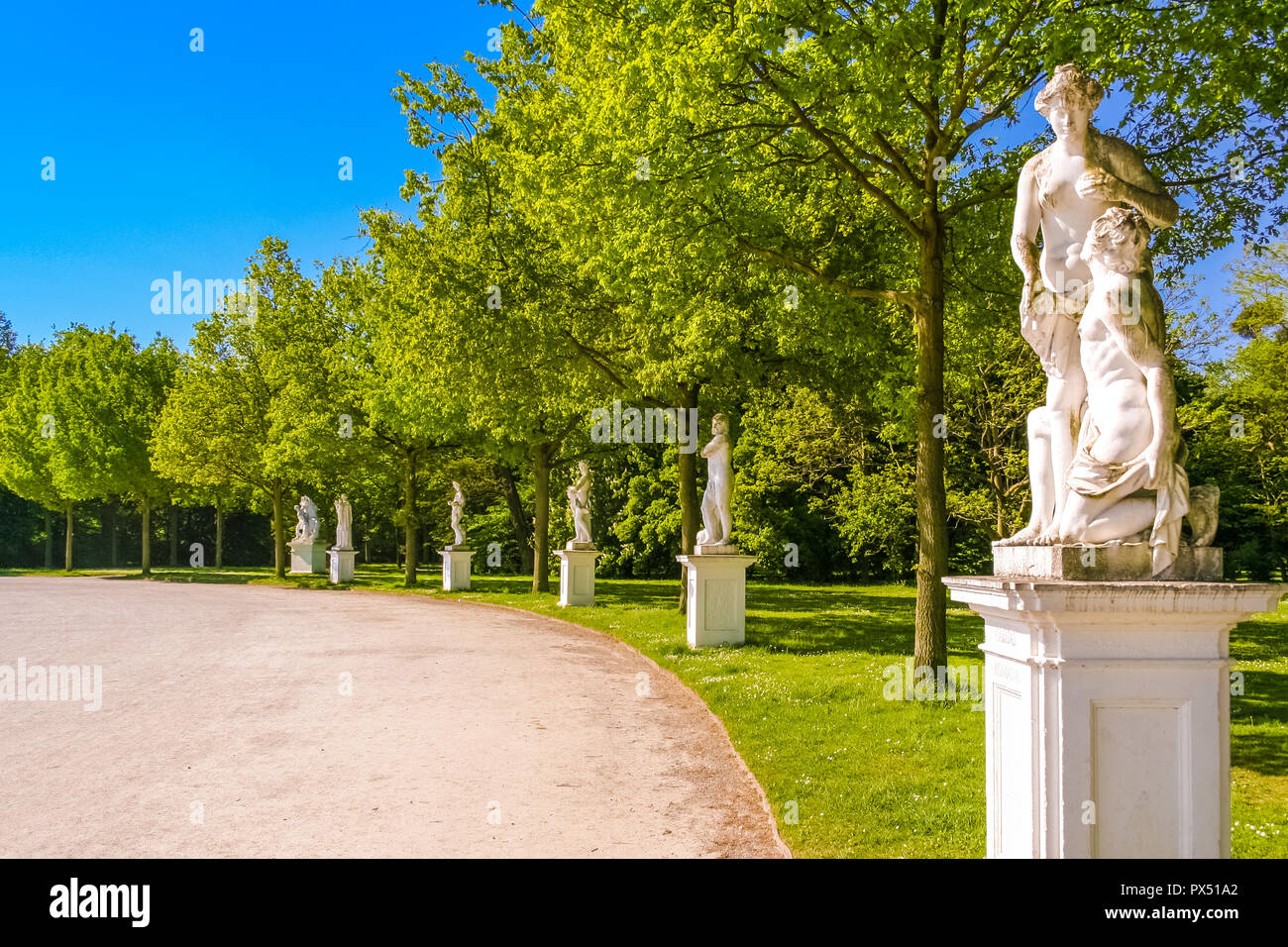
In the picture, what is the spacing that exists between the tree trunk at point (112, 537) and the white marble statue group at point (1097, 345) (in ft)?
198

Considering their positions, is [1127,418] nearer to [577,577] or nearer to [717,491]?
[717,491]

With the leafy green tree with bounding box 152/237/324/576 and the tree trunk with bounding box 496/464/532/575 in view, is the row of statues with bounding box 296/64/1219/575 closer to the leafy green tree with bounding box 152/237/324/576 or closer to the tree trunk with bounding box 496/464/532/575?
the leafy green tree with bounding box 152/237/324/576

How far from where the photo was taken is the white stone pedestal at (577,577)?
848 inches

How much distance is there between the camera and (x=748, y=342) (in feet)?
57.4

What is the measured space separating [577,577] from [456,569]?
776cm

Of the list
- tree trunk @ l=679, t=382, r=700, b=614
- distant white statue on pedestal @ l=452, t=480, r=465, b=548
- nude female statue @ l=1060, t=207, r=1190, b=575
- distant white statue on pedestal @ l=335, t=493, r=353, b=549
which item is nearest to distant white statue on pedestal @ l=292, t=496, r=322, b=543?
distant white statue on pedestal @ l=335, t=493, r=353, b=549

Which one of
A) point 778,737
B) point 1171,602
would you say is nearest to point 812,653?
point 778,737

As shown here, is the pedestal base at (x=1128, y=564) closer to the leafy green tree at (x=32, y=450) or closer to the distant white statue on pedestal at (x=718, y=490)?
the distant white statue on pedestal at (x=718, y=490)

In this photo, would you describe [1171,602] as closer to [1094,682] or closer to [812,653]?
[1094,682]

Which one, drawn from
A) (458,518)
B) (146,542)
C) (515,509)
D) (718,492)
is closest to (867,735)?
(718,492)

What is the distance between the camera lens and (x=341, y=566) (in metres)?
32.2

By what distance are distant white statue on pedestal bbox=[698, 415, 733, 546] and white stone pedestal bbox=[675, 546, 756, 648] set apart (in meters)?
0.42

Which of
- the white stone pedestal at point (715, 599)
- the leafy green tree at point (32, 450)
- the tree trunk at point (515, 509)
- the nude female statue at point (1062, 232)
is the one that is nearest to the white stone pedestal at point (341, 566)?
the tree trunk at point (515, 509)

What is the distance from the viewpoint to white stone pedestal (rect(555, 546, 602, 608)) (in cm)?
2153
